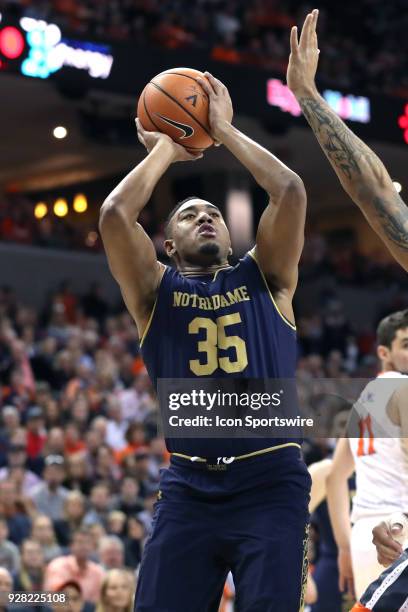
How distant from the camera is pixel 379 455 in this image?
5863 mm

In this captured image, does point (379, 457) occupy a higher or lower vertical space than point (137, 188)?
lower

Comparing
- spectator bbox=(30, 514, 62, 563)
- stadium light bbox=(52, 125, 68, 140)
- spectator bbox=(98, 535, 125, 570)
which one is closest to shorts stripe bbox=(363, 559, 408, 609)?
spectator bbox=(98, 535, 125, 570)

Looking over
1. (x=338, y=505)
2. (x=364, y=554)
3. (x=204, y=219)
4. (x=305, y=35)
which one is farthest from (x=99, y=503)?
(x=305, y=35)

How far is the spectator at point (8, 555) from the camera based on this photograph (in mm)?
8516

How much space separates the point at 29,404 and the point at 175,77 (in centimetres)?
799

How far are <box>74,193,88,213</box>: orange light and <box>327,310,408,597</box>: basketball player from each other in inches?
668

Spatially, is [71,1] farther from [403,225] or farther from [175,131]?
[403,225]

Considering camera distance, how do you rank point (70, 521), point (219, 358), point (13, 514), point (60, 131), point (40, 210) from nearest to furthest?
1. point (219, 358)
2. point (13, 514)
3. point (70, 521)
4. point (60, 131)
5. point (40, 210)

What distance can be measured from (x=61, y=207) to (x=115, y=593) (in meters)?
16.3

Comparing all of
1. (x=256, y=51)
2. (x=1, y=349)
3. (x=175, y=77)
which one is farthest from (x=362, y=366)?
(x=175, y=77)

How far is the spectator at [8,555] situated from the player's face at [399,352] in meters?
3.81

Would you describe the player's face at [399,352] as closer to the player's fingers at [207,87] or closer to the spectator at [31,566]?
the player's fingers at [207,87]

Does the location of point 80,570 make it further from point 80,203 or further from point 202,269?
point 80,203

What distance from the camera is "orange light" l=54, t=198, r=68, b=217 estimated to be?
22.5 metres
